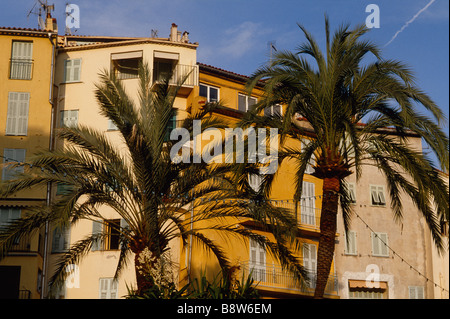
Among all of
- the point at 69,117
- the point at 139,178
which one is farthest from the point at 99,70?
the point at 139,178

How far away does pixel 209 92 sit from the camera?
3888cm

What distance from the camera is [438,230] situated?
73.0ft

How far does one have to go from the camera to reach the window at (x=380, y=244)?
41.4 m

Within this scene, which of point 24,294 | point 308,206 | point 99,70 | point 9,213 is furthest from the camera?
point 308,206

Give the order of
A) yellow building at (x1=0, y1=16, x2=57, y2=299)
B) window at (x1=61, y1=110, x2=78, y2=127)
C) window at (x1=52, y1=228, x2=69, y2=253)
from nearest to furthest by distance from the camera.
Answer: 1. yellow building at (x1=0, y1=16, x2=57, y2=299)
2. window at (x1=52, y1=228, x2=69, y2=253)
3. window at (x1=61, y1=110, x2=78, y2=127)

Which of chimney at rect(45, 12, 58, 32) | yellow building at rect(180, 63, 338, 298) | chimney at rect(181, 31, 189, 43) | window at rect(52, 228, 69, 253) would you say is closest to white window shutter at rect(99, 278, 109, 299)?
window at rect(52, 228, 69, 253)

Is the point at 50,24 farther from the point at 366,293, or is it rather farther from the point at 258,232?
the point at 366,293

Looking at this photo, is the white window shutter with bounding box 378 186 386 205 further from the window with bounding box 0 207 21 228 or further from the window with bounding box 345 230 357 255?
the window with bounding box 0 207 21 228

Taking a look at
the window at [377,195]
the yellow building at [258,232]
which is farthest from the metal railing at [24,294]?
the window at [377,195]

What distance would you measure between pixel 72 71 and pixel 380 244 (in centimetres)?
1921

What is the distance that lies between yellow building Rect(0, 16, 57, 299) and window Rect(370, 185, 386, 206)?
1795 cm

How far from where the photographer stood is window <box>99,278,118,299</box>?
35.0 meters

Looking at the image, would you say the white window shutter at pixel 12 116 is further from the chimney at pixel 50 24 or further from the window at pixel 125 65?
the window at pixel 125 65
